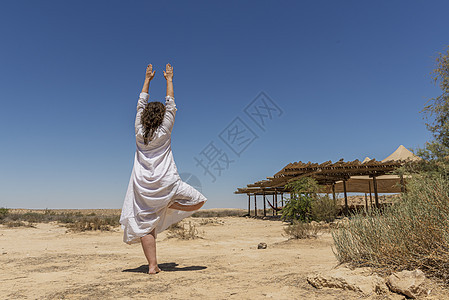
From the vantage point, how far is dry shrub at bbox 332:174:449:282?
2.51m

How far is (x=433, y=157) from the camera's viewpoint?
10.9m

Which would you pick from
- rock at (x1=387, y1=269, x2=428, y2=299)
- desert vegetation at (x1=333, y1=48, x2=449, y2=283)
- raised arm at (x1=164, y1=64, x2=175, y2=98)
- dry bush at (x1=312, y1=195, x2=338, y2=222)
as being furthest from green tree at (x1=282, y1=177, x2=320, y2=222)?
rock at (x1=387, y1=269, x2=428, y2=299)

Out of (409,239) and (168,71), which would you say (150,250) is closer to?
(168,71)

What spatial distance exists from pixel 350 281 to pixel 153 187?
2.23 meters

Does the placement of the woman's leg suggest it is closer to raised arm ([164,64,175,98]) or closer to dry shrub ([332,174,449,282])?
raised arm ([164,64,175,98])

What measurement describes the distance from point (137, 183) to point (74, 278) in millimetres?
1305

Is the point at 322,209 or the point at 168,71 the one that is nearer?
the point at 168,71

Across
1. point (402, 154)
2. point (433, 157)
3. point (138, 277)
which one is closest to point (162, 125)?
point (138, 277)

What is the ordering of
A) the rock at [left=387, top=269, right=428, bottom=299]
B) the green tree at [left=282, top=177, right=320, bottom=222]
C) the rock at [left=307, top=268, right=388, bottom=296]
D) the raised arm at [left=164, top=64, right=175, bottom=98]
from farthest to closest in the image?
the green tree at [left=282, top=177, right=320, bottom=222]
the raised arm at [left=164, top=64, right=175, bottom=98]
the rock at [left=307, top=268, right=388, bottom=296]
the rock at [left=387, top=269, right=428, bottom=299]

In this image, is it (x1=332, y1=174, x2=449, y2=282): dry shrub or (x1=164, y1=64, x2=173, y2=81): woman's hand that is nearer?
(x1=332, y1=174, x2=449, y2=282): dry shrub

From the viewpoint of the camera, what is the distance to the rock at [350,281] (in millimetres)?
2382

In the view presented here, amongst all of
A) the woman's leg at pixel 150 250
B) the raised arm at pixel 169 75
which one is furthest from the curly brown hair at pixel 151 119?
the woman's leg at pixel 150 250

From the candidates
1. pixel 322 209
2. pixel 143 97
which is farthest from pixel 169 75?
pixel 322 209

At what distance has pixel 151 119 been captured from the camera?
372 centimetres
